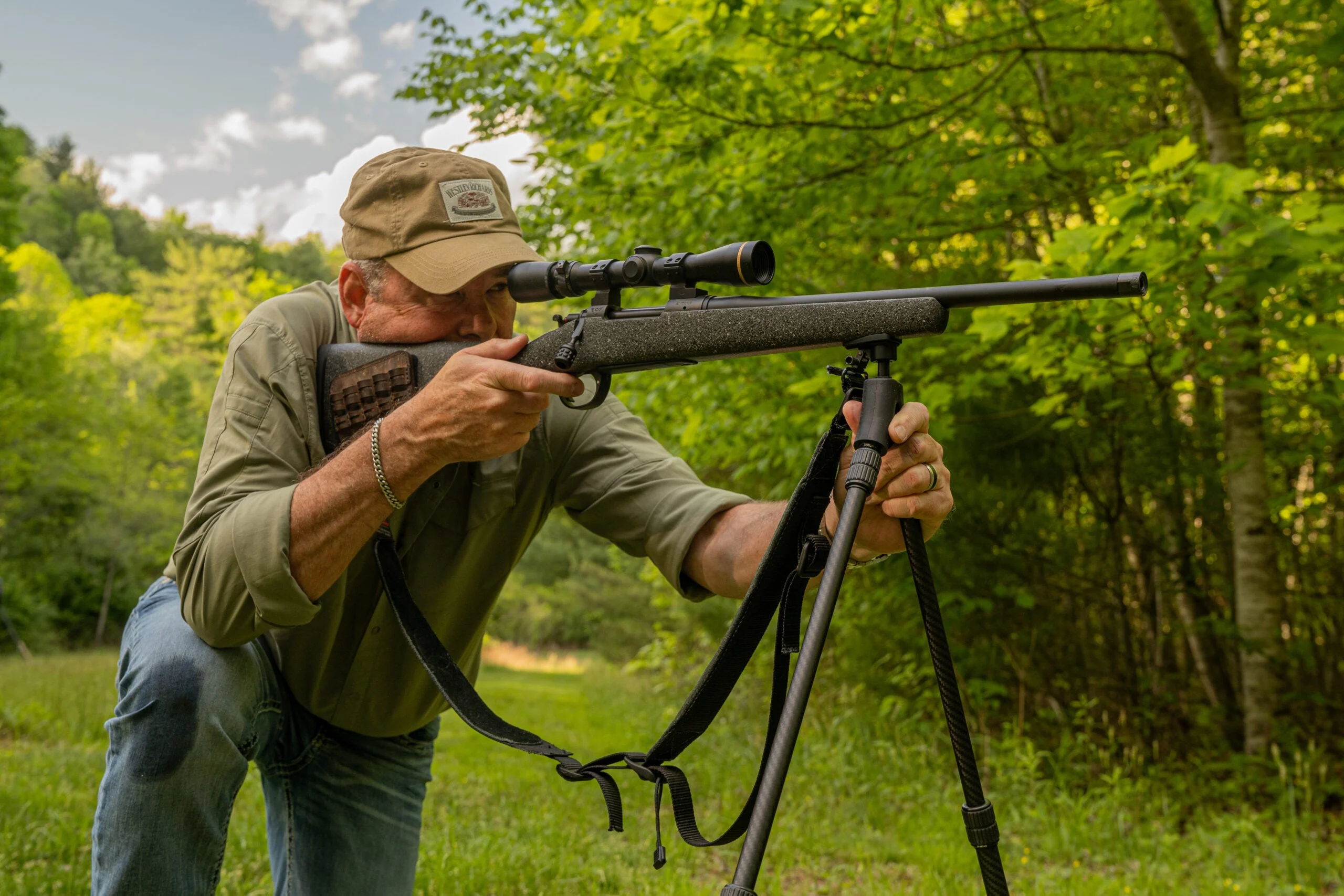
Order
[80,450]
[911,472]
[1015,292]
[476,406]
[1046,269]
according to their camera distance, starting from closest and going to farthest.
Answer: [1015,292], [911,472], [476,406], [1046,269], [80,450]

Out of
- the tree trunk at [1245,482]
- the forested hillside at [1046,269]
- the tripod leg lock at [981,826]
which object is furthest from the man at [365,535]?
the tree trunk at [1245,482]

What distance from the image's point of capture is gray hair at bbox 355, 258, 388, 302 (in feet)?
8.39

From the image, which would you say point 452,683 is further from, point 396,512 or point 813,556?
point 813,556

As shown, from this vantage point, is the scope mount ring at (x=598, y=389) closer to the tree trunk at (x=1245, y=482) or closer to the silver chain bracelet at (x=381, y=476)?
the silver chain bracelet at (x=381, y=476)

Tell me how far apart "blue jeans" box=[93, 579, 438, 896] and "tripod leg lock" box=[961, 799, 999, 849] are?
1.57 metres

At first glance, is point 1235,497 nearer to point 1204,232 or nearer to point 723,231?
point 1204,232

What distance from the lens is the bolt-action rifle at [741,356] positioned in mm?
1561

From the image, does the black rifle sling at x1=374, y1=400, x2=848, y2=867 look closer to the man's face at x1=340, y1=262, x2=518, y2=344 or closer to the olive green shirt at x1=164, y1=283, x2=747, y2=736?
the olive green shirt at x1=164, y1=283, x2=747, y2=736

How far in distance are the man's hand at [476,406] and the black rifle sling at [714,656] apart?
0.47 metres

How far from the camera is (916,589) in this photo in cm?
166

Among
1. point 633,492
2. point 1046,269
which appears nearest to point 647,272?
point 633,492

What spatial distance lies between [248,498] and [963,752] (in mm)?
1542

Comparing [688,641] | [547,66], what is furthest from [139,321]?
[547,66]

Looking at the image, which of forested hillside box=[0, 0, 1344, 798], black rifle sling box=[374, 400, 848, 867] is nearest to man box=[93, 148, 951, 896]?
black rifle sling box=[374, 400, 848, 867]
